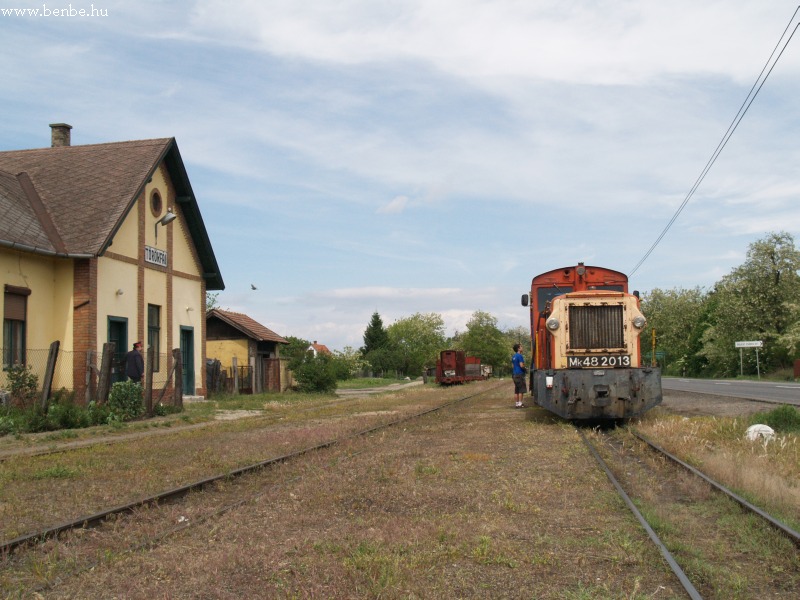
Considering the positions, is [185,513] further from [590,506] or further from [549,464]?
[549,464]

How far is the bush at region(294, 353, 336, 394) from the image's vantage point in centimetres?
3328

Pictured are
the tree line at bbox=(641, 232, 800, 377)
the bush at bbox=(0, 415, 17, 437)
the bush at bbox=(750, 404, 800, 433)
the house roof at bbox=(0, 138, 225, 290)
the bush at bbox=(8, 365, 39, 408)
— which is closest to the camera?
the bush at bbox=(750, 404, 800, 433)

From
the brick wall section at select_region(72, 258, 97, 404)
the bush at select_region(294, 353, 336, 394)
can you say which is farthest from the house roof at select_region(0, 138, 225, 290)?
the bush at select_region(294, 353, 336, 394)

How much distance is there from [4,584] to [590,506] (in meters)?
4.99

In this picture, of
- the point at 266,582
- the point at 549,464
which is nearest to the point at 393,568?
the point at 266,582

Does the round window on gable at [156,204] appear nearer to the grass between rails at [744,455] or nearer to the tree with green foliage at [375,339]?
the grass between rails at [744,455]

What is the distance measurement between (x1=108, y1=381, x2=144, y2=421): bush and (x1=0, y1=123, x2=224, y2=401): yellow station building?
32.5 inches

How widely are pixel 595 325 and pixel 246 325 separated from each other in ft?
75.8

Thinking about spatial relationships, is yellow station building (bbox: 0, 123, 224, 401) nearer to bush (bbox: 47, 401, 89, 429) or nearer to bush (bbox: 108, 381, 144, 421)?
bush (bbox: 108, 381, 144, 421)

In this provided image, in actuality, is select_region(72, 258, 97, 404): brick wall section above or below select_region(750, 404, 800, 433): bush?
above

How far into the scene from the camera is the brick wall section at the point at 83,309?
20.2 meters

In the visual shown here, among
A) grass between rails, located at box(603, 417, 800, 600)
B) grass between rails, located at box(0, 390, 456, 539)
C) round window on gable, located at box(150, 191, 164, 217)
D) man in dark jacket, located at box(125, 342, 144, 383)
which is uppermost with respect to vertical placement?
round window on gable, located at box(150, 191, 164, 217)

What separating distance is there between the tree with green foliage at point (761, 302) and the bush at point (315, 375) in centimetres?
4273

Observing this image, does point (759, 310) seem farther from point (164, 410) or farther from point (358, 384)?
point (164, 410)
